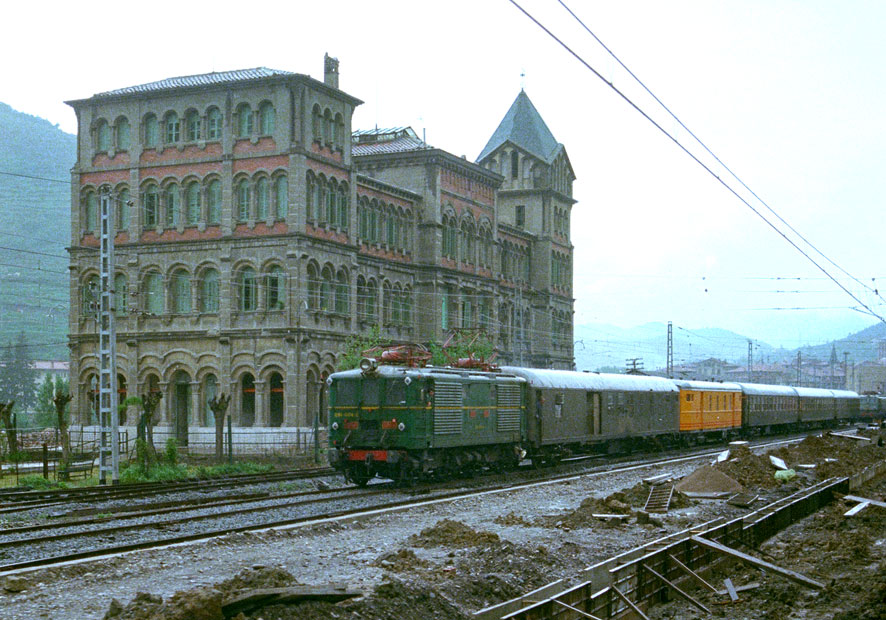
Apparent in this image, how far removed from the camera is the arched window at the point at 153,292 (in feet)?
200

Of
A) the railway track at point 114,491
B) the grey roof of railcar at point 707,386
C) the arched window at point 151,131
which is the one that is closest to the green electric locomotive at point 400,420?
the railway track at point 114,491

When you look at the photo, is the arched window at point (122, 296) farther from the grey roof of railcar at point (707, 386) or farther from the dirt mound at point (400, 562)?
the dirt mound at point (400, 562)

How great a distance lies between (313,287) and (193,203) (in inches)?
329

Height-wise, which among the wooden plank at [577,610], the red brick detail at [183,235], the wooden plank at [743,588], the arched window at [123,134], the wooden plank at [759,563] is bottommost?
the wooden plank at [743,588]

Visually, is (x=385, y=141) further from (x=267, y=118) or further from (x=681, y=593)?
(x=681, y=593)

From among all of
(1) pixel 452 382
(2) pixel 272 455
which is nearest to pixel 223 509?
(1) pixel 452 382

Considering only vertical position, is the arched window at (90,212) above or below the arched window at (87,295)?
above

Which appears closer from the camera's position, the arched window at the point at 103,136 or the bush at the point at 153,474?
the bush at the point at 153,474

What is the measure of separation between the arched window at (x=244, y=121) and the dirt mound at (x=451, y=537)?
42722mm

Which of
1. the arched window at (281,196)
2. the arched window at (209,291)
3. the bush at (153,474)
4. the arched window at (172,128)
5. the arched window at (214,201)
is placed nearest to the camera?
the bush at (153,474)

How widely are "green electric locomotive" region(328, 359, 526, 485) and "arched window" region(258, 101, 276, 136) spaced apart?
102 feet

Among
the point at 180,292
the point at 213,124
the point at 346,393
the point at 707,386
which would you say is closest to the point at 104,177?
the point at 213,124

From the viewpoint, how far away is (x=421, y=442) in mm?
28844

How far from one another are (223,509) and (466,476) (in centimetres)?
1040
